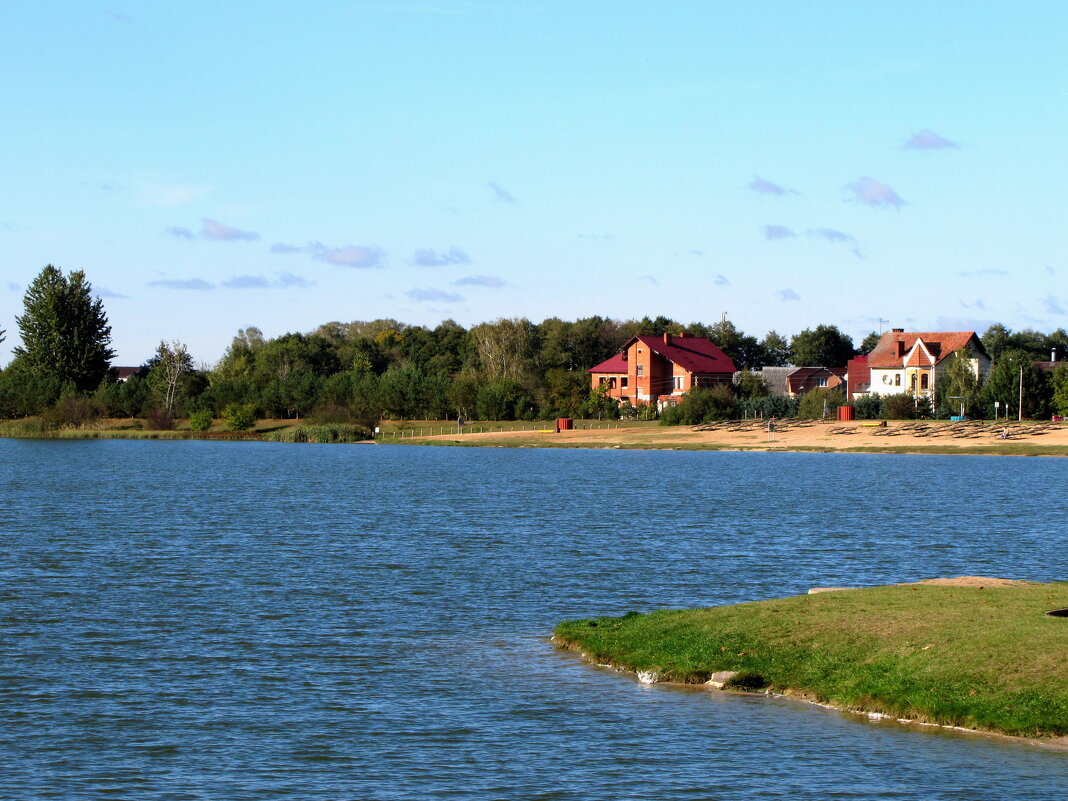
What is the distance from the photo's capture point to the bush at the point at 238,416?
Answer: 500ft

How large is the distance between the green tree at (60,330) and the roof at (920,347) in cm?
10214

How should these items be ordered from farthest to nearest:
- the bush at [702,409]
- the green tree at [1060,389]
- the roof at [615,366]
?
the roof at [615,366]
the bush at [702,409]
the green tree at [1060,389]

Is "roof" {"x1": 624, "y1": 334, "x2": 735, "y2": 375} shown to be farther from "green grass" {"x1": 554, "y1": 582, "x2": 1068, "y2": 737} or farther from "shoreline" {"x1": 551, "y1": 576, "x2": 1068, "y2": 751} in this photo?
"green grass" {"x1": 554, "y1": 582, "x2": 1068, "y2": 737}

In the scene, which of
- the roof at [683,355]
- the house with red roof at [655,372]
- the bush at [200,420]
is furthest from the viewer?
the roof at [683,355]

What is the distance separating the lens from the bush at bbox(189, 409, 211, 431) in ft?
505

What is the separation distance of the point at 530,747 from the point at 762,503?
45.1 m

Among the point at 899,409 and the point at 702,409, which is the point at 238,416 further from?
the point at 899,409

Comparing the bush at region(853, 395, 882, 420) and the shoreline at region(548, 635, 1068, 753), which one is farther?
the bush at region(853, 395, 882, 420)

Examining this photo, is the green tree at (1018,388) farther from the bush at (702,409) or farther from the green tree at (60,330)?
the green tree at (60,330)

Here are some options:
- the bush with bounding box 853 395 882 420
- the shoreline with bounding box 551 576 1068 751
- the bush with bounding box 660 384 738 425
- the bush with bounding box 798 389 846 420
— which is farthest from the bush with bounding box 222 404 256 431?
the shoreline with bounding box 551 576 1068 751

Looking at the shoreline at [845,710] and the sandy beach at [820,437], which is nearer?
the shoreline at [845,710]

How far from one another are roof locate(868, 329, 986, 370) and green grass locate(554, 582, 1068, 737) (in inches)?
4773

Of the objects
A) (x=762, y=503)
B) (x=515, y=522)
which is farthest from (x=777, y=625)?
(x=762, y=503)

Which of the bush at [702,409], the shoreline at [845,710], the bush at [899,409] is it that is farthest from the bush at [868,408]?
the shoreline at [845,710]
